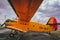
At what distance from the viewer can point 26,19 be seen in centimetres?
2452

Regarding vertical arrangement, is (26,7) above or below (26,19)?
above

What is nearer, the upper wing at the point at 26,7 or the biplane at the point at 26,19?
the biplane at the point at 26,19

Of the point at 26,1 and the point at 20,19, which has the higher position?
the point at 26,1

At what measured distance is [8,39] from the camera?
2119 centimetres

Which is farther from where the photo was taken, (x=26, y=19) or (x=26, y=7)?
(x=26, y=7)

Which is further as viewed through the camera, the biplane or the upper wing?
the upper wing

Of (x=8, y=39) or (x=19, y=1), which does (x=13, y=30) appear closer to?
(x=8, y=39)

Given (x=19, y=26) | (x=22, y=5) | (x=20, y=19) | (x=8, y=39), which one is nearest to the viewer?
(x=8, y=39)

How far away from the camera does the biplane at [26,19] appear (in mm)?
22734

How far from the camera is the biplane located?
22734 mm

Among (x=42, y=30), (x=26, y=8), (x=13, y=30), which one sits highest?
(x=26, y=8)

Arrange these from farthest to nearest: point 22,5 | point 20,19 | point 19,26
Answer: point 22,5 → point 20,19 → point 19,26

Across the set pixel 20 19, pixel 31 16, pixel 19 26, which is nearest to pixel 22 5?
pixel 31 16

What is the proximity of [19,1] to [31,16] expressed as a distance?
365 cm
